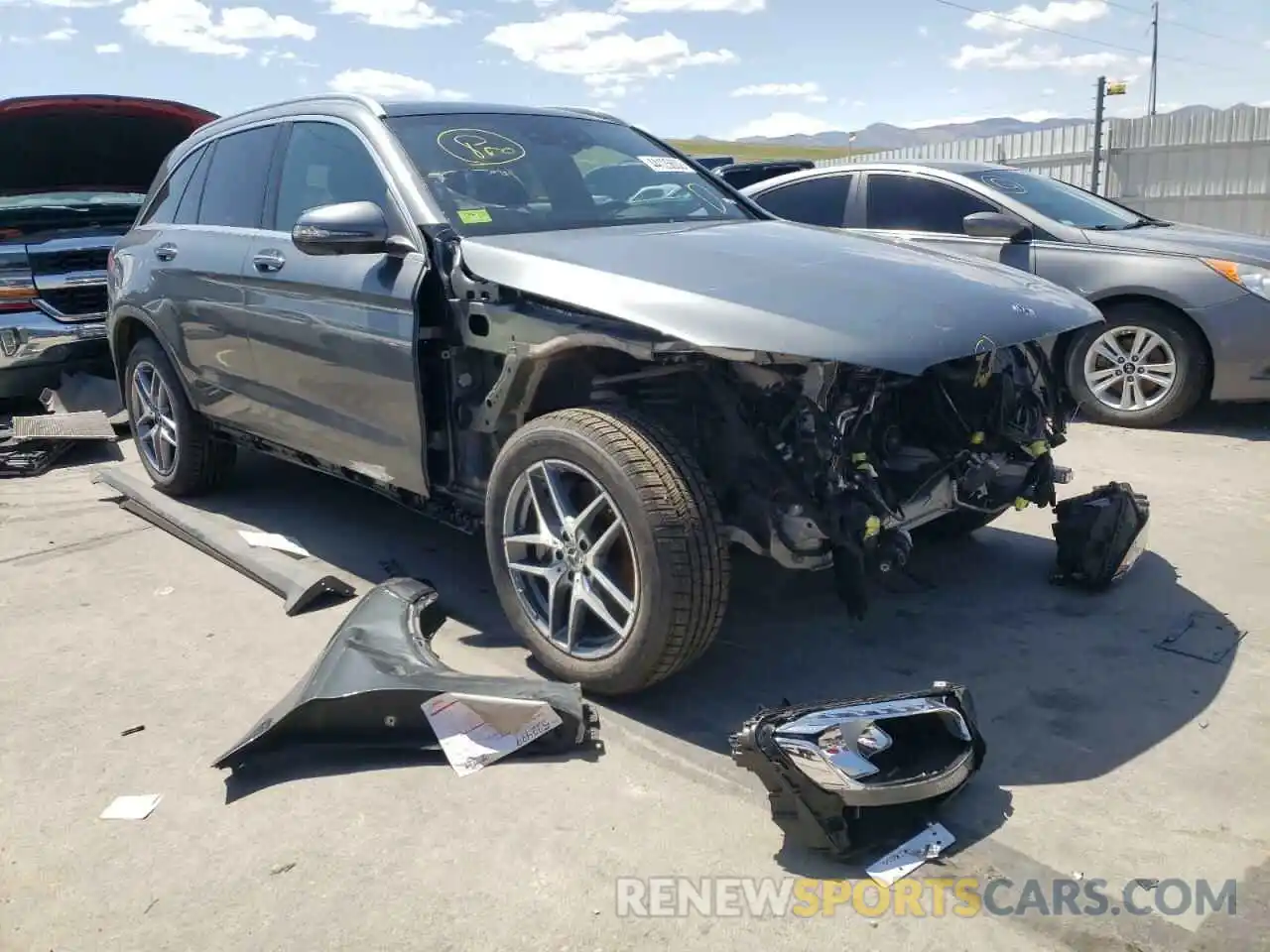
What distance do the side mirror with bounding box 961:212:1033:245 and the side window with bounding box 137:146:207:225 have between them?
4328mm

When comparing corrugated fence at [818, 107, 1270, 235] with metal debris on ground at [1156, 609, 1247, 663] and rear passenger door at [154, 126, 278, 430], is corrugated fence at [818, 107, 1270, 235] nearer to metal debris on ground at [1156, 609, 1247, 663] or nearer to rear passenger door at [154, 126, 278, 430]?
rear passenger door at [154, 126, 278, 430]

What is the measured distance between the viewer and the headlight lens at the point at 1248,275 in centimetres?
599

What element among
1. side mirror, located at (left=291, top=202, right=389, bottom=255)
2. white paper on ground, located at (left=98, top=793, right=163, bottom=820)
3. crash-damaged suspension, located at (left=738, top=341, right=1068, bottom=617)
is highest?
side mirror, located at (left=291, top=202, right=389, bottom=255)

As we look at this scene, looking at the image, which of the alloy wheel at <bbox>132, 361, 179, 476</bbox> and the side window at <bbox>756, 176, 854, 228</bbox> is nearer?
the alloy wheel at <bbox>132, 361, 179, 476</bbox>

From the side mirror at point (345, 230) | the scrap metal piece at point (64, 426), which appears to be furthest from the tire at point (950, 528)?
the scrap metal piece at point (64, 426)

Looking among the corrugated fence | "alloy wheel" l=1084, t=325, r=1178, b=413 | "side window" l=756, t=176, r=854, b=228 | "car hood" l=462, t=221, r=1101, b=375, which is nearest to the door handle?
"car hood" l=462, t=221, r=1101, b=375

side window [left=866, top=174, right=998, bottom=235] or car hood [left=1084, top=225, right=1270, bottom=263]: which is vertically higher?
side window [left=866, top=174, right=998, bottom=235]

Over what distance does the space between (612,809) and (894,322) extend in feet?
A: 4.81

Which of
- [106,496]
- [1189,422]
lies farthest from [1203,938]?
[106,496]

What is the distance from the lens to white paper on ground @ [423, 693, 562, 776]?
293cm

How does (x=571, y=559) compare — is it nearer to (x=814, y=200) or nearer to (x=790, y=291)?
(x=790, y=291)

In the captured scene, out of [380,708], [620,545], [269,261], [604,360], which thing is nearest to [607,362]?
[604,360]

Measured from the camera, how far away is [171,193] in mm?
5430

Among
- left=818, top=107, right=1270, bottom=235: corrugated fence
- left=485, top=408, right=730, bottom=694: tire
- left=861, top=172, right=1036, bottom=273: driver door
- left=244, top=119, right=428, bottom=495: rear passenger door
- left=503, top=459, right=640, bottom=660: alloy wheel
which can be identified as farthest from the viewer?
left=818, top=107, right=1270, bottom=235: corrugated fence
